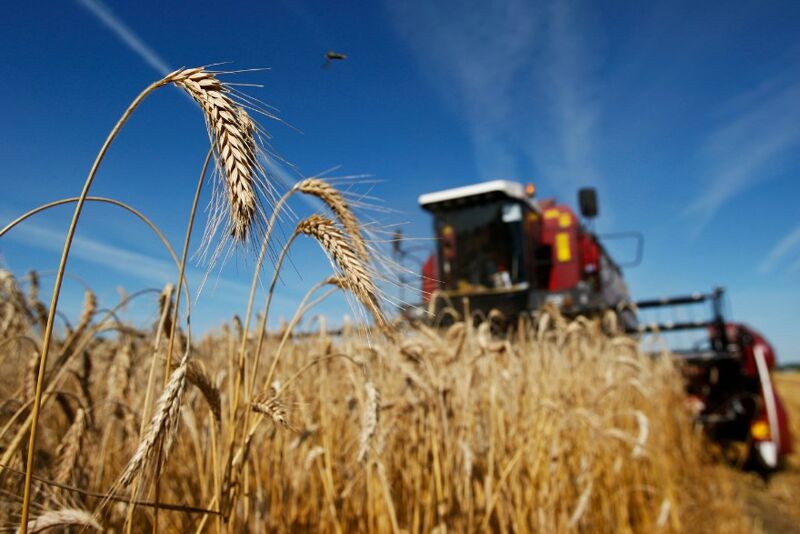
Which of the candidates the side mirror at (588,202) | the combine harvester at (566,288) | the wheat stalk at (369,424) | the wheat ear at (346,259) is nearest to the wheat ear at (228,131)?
the wheat ear at (346,259)

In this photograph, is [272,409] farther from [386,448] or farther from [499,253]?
[499,253]

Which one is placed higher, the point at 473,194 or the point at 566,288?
the point at 473,194

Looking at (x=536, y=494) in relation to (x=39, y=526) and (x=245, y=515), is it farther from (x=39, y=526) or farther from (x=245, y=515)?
(x=39, y=526)

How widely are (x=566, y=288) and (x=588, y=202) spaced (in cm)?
183

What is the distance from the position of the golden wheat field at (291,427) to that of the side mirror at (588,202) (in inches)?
143

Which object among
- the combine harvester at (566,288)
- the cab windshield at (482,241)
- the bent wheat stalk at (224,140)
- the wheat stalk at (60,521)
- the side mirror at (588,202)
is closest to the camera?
the bent wheat stalk at (224,140)

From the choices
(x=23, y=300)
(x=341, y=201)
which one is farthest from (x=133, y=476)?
(x=23, y=300)

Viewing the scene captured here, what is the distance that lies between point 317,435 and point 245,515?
4.02 ft

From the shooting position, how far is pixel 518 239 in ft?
23.4

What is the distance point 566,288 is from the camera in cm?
792

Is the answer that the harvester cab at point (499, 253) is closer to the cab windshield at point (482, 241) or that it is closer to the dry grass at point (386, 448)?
the cab windshield at point (482, 241)

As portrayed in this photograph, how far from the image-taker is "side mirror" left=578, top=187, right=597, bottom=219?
21.4 ft

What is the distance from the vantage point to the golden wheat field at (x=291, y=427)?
79 cm

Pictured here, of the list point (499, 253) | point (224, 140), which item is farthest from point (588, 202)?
point (224, 140)
